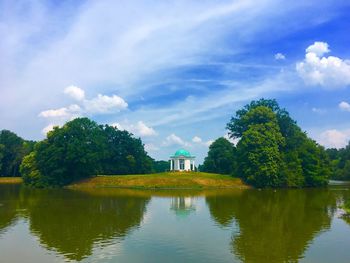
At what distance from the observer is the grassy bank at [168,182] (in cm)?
9581

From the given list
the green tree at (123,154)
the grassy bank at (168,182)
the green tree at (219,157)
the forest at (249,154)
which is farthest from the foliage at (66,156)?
the green tree at (219,157)

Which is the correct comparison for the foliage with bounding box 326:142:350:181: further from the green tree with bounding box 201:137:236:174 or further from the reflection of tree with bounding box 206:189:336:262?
the reflection of tree with bounding box 206:189:336:262

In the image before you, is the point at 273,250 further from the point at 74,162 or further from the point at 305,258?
the point at 74,162

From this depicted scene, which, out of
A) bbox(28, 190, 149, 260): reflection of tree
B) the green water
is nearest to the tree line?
the green water

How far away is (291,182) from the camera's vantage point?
96.8 m

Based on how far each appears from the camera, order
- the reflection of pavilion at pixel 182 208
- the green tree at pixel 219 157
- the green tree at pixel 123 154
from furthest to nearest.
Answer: the green tree at pixel 219 157, the green tree at pixel 123 154, the reflection of pavilion at pixel 182 208

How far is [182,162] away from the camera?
12975cm

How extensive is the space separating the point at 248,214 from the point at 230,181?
173 feet

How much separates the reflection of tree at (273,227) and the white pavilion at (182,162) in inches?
2809

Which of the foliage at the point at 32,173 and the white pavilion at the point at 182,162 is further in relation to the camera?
the white pavilion at the point at 182,162

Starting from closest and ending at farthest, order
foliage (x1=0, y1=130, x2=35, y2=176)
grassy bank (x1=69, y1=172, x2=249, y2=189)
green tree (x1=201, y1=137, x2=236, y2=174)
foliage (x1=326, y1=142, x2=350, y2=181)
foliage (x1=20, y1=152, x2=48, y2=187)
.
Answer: grassy bank (x1=69, y1=172, x2=249, y2=189), foliage (x1=20, y1=152, x2=48, y2=187), green tree (x1=201, y1=137, x2=236, y2=174), foliage (x1=326, y1=142, x2=350, y2=181), foliage (x1=0, y1=130, x2=35, y2=176)

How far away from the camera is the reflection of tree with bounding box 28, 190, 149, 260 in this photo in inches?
1185

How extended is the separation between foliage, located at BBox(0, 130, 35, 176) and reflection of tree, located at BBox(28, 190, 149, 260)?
103m

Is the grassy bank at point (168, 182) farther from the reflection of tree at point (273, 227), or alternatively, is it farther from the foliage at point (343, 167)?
the foliage at point (343, 167)
